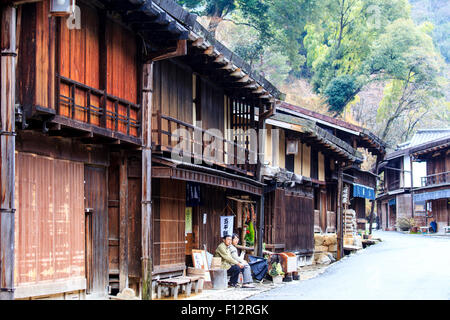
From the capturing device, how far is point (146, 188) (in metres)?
15.1

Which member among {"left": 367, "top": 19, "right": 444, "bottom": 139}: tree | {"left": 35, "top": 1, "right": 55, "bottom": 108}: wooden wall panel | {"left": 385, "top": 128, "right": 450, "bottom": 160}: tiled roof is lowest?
{"left": 35, "top": 1, "right": 55, "bottom": 108}: wooden wall panel

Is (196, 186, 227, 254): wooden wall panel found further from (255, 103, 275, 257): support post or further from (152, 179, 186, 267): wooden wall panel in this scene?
(152, 179, 186, 267): wooden wall panel

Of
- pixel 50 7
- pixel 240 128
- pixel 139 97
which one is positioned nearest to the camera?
pixel 50 7

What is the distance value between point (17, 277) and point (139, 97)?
5.82 metres

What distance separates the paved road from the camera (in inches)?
625

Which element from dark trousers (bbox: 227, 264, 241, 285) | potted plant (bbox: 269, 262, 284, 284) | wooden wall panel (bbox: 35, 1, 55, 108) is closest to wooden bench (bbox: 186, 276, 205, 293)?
dark trousers (bbox: 227, 264, 241, 285)

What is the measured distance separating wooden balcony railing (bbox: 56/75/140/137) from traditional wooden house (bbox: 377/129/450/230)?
43.7 m

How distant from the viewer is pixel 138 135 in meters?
15.5

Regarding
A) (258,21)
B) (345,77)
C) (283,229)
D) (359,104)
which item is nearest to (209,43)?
(283,229)

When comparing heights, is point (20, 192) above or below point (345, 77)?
below

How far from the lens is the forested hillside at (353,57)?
5441 cm

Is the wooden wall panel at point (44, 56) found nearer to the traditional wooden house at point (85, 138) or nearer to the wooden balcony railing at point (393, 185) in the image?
the traditional wooden house at point (85, 138)

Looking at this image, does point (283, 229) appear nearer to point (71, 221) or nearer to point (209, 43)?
point (209, 43)

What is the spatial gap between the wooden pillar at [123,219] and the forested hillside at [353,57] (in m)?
35.8
